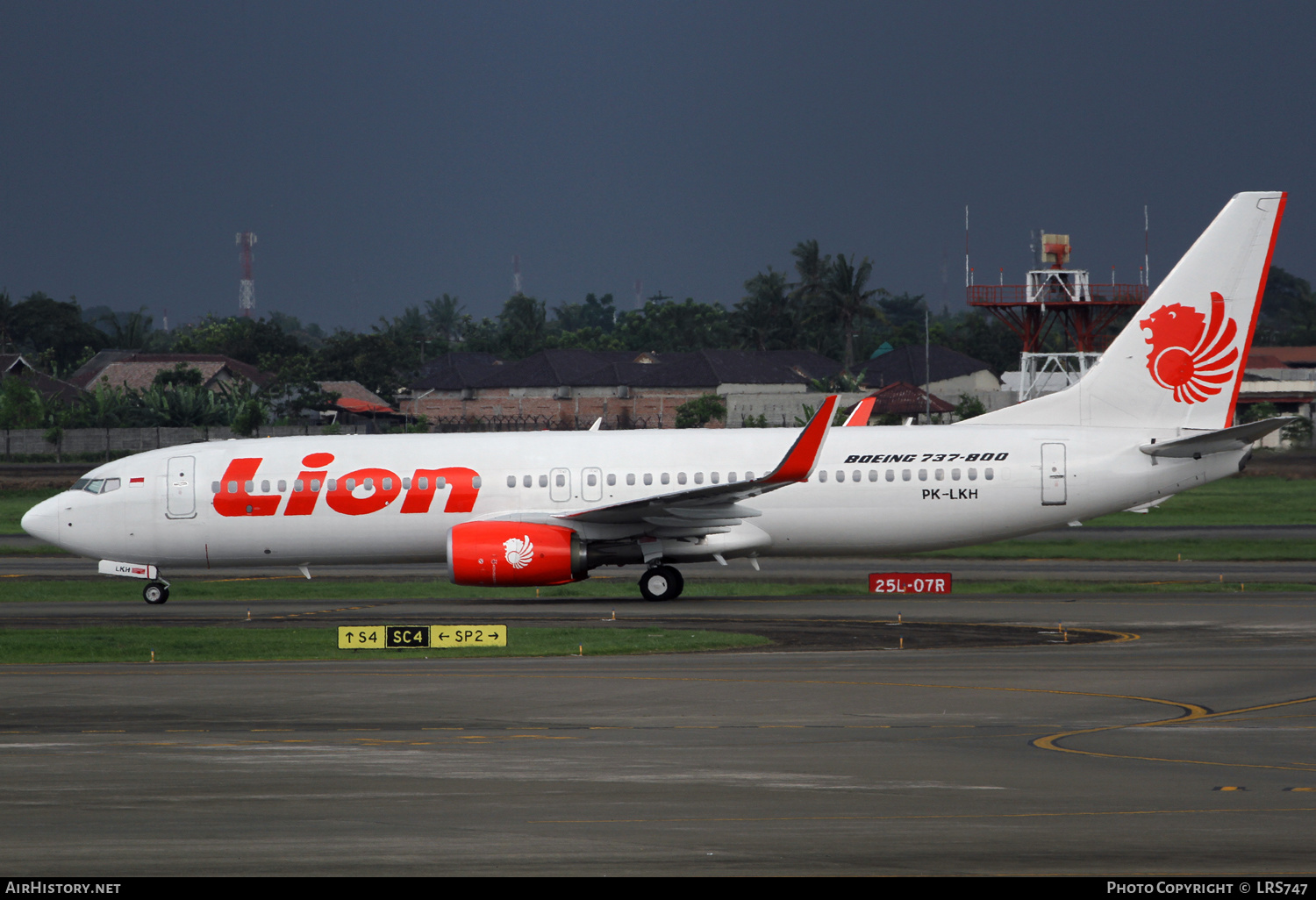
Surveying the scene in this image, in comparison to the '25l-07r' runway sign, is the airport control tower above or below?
above

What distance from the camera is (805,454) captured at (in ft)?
105

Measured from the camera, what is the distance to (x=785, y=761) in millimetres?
15719

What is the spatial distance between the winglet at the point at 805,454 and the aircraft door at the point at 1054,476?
6.04 metres

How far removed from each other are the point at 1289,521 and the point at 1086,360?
109ft

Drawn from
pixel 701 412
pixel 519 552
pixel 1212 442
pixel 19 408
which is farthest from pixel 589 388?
pixel 1212 442

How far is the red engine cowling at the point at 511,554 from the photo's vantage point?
3228cm

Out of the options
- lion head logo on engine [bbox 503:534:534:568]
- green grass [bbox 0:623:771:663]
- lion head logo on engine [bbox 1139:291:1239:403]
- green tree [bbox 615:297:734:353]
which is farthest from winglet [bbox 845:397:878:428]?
green tree [bbox 615:297:734:353]

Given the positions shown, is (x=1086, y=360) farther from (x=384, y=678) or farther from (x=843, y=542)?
(x=384, y=678)

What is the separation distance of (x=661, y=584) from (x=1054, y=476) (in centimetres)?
990

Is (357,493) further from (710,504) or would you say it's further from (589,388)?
(589,388)

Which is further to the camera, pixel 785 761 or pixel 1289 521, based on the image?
pixel 1289 521

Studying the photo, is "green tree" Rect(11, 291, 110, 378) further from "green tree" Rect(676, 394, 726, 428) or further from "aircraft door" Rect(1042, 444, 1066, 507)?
"aircraft door" Rect(1042, 444, 1066, 507)

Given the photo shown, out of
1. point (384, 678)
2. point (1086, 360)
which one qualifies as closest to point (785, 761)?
point (384, 678)

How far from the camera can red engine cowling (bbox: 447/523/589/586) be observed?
32.3m
